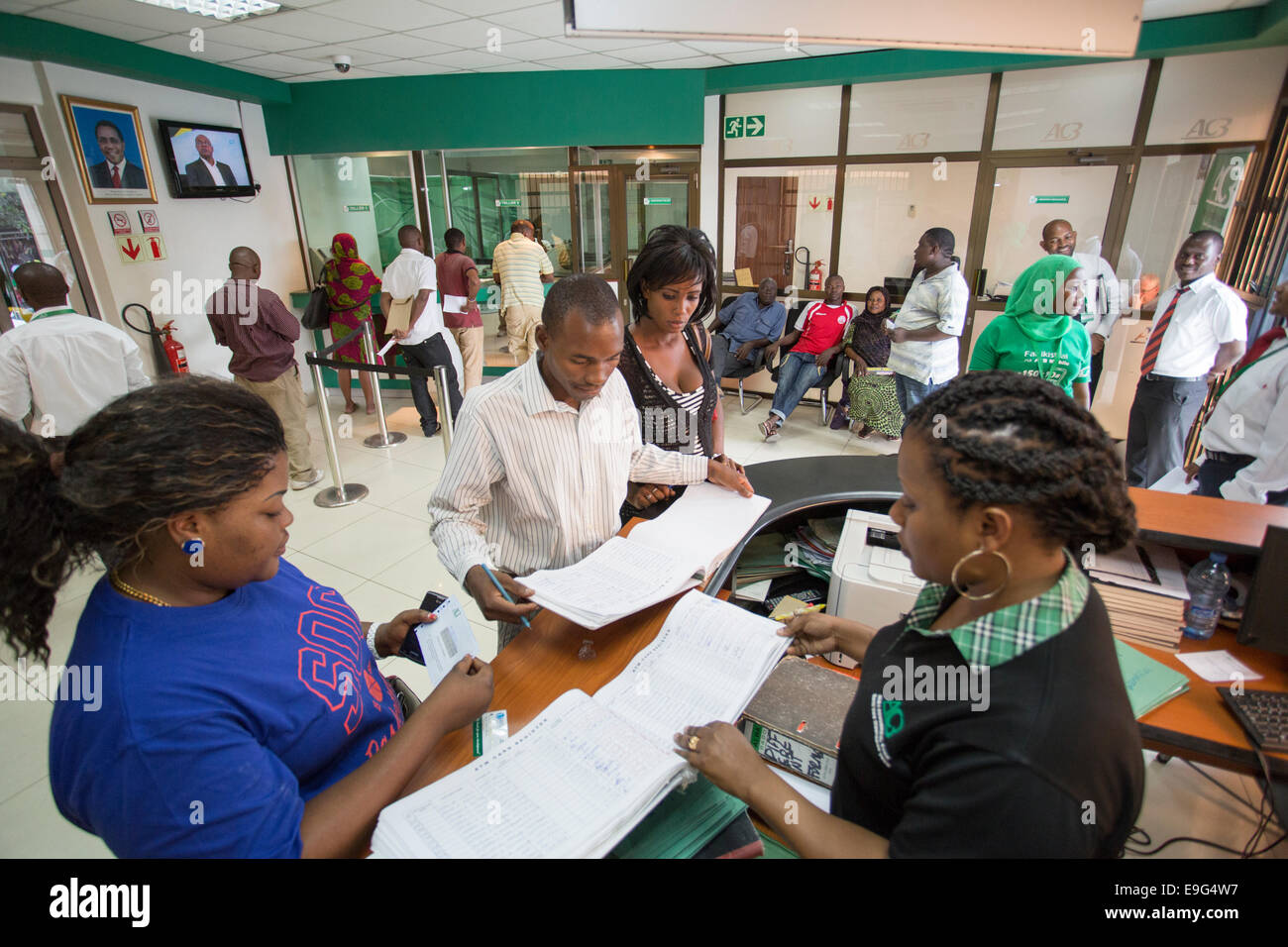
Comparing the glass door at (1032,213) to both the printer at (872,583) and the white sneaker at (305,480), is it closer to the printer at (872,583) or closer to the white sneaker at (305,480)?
the printer at (872,583)

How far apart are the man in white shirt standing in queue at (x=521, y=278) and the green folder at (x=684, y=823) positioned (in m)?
5.18

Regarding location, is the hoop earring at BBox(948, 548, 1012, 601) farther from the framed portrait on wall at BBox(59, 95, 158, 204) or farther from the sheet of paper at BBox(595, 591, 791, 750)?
the framed portrait on wall at BBox(59, 95, 158, 204)

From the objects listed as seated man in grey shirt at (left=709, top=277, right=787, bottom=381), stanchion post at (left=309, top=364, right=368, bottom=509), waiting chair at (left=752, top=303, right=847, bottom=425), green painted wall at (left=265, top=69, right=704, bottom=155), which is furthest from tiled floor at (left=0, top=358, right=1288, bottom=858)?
green painted wall at (left=265, top=69, right=704, bottom=155)

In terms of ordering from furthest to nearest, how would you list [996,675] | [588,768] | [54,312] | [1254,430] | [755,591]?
[54,312] < [1254,430] < [755,591] < [588,768] < [996,675]

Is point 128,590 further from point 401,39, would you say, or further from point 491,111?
point 491,111

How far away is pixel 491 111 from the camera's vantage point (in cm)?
599

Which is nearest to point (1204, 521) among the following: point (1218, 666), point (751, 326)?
point (1218, 666)

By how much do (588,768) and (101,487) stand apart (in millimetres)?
745

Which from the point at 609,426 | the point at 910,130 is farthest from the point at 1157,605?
the point at 910,130

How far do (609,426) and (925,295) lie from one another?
344 centimetres

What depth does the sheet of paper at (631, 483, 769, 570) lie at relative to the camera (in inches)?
61.2

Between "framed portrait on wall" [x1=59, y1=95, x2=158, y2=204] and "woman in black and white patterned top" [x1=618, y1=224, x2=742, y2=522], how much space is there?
512 centimetres

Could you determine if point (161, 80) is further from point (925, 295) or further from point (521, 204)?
point (925, 295)

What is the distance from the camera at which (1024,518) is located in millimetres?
748
